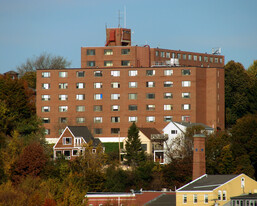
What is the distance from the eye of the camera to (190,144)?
3925 inches

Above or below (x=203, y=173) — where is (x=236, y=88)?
above

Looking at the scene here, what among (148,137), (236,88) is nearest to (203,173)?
(148,137)

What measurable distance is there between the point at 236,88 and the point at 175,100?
16.6m

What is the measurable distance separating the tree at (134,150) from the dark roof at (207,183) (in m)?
15.6

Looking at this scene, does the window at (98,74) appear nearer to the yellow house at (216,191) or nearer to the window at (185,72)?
the window at (185,72)

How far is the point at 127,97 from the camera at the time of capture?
120812mm

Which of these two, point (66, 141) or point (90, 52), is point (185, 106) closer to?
point (66, 141)

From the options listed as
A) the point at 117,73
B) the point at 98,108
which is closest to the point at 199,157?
the point at 98,108

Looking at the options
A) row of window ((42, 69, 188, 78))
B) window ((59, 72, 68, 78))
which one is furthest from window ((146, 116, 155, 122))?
window ((59, 72, 68, 78))

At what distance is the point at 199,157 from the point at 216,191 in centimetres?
1115

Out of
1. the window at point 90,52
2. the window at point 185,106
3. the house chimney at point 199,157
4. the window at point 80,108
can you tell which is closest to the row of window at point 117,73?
the window at point 185,106

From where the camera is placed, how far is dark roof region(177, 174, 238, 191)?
81.3 m

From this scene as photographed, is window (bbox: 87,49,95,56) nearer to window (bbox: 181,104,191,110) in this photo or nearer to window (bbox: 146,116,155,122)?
window (bbox: 146,116,155,122)

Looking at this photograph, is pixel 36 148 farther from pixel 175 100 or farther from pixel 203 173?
pixel 175 100
